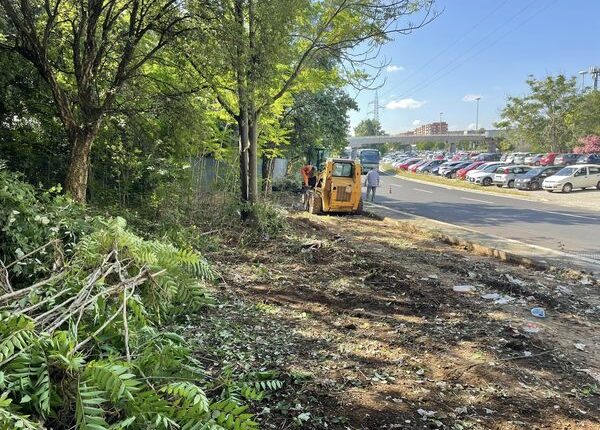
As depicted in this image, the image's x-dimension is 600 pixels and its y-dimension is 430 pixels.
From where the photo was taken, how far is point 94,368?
248 centimetres

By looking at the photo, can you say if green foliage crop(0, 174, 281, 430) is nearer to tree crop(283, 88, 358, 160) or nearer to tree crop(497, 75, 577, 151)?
tree crop(283, 88, 358, 160)

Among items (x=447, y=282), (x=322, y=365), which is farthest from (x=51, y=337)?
(x=447, y=282)

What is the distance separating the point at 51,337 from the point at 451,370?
10.4ft

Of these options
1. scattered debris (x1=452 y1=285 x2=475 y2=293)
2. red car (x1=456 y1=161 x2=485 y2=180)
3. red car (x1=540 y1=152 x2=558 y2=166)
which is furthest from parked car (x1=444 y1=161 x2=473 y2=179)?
scattered debris (x1=452 y1=285 x2=475 y2=293)

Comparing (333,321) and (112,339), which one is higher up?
(112,339)

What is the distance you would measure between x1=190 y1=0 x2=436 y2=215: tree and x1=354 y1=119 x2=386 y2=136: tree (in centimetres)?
11793

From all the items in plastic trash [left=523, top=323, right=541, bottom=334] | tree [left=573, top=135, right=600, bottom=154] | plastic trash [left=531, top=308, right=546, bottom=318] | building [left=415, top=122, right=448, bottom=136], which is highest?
building [left=415, top=122, right=448, bottom=136]

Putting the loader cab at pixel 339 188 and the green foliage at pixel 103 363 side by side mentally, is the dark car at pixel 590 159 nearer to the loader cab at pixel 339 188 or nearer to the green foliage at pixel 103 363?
the loader cab at pixel 339 188

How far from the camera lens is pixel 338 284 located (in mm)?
6988

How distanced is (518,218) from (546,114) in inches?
1451

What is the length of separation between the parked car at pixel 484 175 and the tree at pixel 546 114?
12.8 meters

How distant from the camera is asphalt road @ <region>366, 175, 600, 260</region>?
11.9 m

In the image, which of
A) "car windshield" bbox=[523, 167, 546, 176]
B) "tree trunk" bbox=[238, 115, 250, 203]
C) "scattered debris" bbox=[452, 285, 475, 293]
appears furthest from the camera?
"car windshield" bbox=[523, 167, 546, 176]

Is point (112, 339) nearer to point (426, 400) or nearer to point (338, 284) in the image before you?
point (426, 400)
